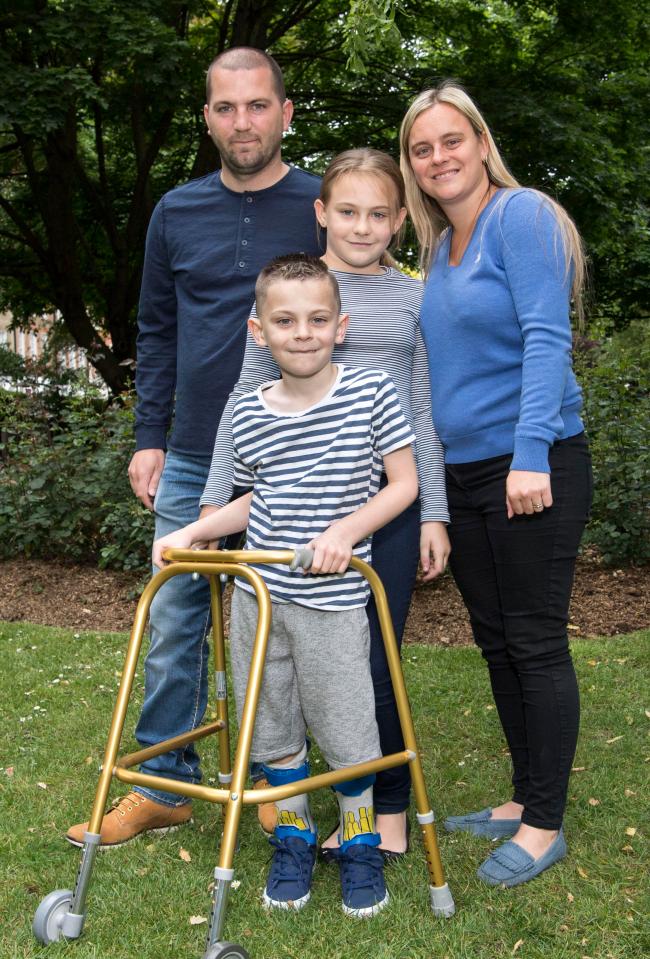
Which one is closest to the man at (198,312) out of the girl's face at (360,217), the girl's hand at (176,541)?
the girl's face at (360,217)

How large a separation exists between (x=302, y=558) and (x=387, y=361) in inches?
29.8

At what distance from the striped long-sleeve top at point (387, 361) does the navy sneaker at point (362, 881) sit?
0.98 meters

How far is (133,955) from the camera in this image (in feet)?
9.18

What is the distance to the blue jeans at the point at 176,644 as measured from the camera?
350cm

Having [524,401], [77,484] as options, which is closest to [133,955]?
[524,401]

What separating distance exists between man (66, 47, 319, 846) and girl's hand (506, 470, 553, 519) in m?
1.01

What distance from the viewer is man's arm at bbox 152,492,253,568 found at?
9.80 ft

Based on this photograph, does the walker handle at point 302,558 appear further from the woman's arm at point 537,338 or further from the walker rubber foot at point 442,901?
the walker rubber foot at point 442,901

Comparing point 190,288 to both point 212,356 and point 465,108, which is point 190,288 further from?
point 465,108

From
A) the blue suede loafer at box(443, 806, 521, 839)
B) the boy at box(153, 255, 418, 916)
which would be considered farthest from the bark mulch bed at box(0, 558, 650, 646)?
the boy at box(153, 255, 418, 916)

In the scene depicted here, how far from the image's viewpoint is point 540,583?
3016 millimetres

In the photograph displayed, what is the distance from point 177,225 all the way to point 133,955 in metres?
2.22

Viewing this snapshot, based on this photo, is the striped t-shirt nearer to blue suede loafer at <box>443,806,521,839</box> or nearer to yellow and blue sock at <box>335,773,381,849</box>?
Answer: yellow and blue sock at <box>335,773,381,849</box>

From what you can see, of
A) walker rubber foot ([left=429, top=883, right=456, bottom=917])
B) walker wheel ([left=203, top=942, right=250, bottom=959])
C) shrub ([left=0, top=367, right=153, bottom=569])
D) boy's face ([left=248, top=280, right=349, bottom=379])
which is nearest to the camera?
walker wheel ([left=203, top=942, right=250, bottom=959])
